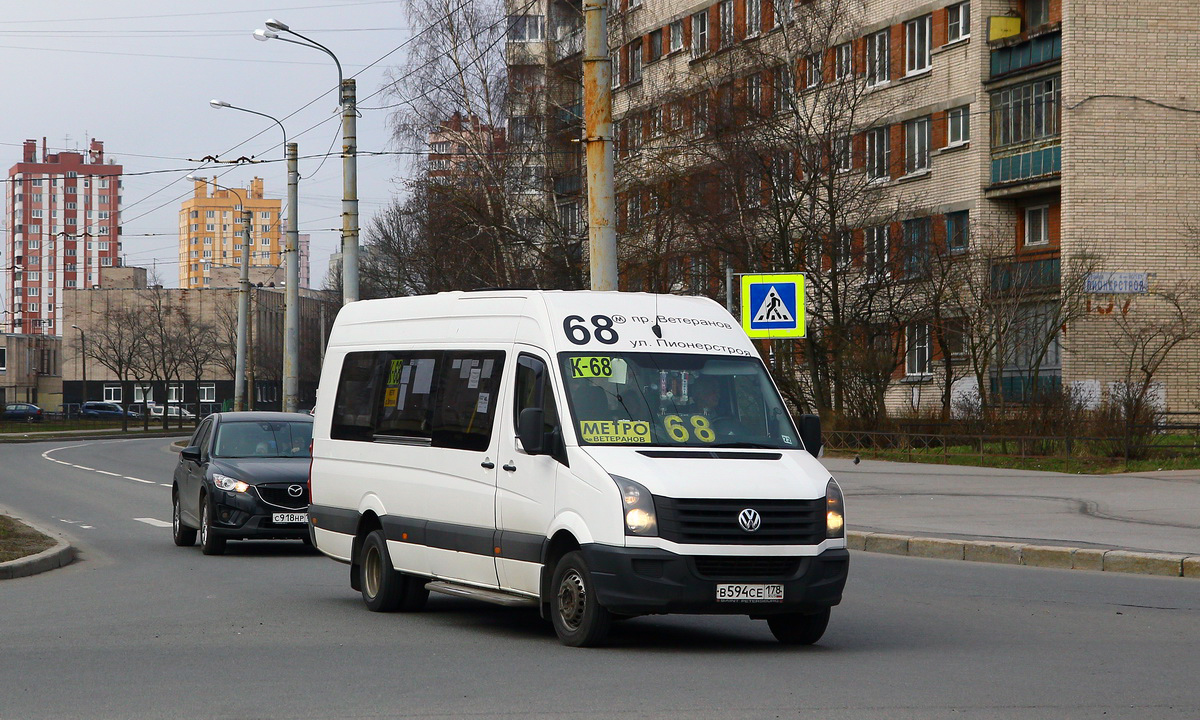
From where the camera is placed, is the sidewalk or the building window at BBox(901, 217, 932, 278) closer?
the sidewalk

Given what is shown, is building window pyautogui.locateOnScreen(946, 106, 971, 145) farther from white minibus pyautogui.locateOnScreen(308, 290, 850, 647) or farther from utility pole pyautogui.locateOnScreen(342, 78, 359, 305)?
white minibus pyautogui.locateOnScreen(308, 290, 850, 647)

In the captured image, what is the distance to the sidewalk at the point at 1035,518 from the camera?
15.0 meters

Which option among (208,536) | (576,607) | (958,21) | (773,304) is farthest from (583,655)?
(958,21)

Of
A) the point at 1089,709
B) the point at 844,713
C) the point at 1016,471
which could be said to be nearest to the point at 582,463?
the point at 844,713

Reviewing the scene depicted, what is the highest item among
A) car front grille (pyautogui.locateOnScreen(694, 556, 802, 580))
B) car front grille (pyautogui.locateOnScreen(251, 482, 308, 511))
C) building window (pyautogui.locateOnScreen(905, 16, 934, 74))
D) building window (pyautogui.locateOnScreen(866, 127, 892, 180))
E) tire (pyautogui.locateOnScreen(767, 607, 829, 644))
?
building window (pyautogui.locateOnScreen(905, 16, 934, 74))

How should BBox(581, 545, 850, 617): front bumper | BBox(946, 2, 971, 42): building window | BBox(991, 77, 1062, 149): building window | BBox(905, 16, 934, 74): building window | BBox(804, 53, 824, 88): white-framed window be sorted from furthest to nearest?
BBox(905, 16, 934, 74): building window → BBox(946, 2, 971, 42): building window → BBox(991, 77, 1062, 149): building window → BBox(804, 53, 824, 88): white-framed window → BBox(581, 545, 850, 617): front bumper

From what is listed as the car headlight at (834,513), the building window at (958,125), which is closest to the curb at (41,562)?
the car headlight at (834,513)

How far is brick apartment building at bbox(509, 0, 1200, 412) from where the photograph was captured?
37312 mm

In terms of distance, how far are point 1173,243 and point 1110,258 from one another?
2093 millimetres

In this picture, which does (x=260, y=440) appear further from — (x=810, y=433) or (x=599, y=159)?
(x=810, y=433)

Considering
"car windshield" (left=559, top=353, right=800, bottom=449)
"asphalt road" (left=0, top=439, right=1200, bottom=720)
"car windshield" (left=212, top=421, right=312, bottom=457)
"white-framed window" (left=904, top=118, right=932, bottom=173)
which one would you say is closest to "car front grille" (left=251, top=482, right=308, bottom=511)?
"car windshield" (left=212, top=421, right=312, bottom=457)

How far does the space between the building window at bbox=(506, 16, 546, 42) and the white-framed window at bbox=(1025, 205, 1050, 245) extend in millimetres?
15569

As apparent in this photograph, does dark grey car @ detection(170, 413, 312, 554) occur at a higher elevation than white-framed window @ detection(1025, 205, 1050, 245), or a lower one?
lower

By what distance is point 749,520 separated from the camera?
8.98 meters
